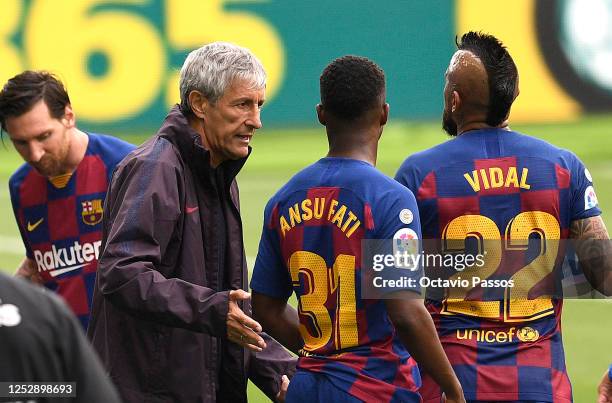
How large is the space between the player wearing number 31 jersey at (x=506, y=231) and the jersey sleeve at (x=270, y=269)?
1.65 ft

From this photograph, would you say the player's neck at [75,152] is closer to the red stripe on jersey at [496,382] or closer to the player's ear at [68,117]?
the player's ear at [68,117]

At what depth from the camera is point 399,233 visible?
369cm

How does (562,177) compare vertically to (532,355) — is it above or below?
above

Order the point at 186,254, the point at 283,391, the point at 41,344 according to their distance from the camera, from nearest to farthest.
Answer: the point at 41,344 < the point at 186,254 < the point at 283,391

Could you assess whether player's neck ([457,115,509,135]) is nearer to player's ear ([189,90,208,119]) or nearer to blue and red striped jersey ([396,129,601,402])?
blue and red striped jersey ([396,129,601,402])

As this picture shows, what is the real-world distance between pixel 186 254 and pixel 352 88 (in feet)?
2.46

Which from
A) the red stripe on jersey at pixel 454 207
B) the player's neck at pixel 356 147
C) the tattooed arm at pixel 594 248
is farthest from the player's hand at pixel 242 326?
the tattooed arm at pixel 594 248

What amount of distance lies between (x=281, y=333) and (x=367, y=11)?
12242 mm

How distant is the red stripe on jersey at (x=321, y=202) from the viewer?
3785 millimetres

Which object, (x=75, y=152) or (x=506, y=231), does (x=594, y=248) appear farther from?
(x=75, y=152)

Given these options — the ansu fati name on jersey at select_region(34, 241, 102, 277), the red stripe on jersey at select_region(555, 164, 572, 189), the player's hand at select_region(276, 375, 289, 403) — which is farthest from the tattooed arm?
the ansu fati name on jersey at select_region(34, 241, 102, 277)

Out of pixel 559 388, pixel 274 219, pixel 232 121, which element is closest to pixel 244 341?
pixel 274 219

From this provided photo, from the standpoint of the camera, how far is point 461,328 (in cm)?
411

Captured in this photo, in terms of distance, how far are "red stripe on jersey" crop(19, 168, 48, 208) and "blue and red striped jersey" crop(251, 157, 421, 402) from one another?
1.81 meters
